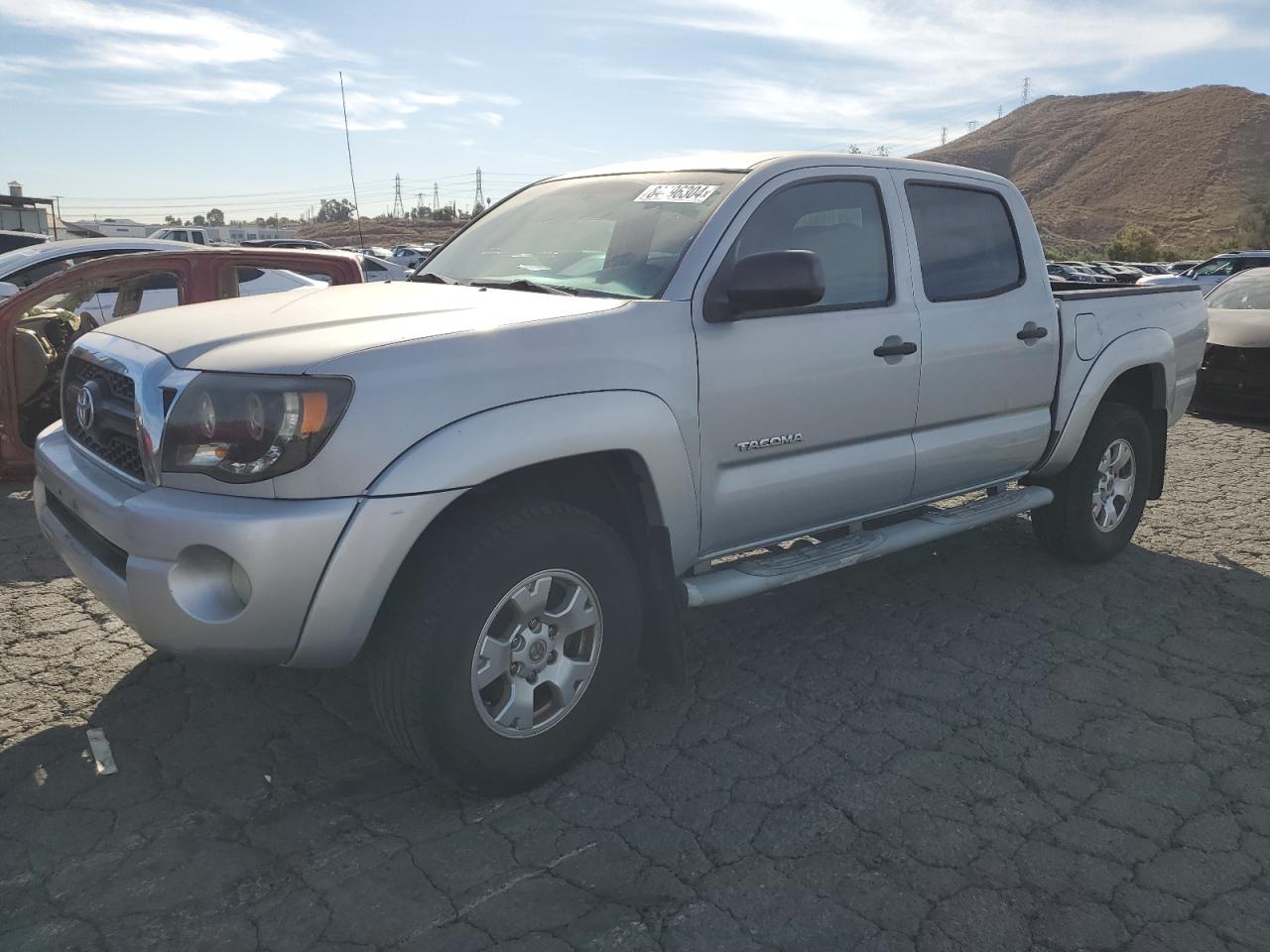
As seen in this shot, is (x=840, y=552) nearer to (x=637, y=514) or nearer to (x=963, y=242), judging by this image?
(x=637, y=514)

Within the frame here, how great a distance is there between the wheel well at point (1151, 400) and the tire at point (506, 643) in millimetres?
3451

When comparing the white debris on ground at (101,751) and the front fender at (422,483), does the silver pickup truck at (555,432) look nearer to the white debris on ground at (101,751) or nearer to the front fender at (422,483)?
the front fender at (422,483)

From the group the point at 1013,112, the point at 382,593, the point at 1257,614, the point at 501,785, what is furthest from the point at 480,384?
the point at 1013,112

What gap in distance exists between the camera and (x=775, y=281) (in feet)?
10.5

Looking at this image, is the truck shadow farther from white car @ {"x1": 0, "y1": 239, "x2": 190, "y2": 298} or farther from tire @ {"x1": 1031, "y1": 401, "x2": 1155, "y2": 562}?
white car @ {"x1": 0, "y1": 239, "x2": 190, "y2": 298}

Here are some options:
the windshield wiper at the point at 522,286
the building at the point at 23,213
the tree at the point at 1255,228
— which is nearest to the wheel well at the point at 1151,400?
the windshield wiper at the point at 522,286

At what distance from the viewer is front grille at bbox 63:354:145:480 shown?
9.56 feet

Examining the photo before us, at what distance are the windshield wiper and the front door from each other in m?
0.51

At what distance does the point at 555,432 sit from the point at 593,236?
119 cm

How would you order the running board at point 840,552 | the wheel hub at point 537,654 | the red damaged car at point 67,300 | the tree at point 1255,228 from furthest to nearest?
→ 1. the tree at point 1255,228
2. the red damaged car at point 67,300
3. the running board at point 840,552
4. the wheel hub at point 537,654

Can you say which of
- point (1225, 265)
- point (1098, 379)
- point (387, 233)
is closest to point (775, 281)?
point (1098, 379)

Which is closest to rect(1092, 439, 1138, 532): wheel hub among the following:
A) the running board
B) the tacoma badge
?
the running board

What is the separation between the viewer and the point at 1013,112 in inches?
4899

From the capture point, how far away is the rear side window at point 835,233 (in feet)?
12.0
